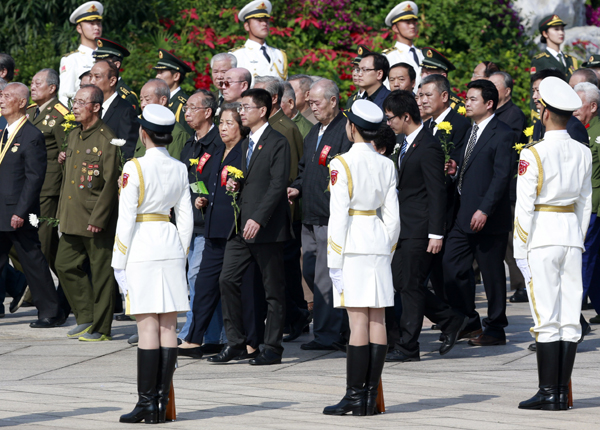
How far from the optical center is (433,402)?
23.6 ft

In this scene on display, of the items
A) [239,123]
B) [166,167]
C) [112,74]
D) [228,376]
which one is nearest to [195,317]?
[228,376]

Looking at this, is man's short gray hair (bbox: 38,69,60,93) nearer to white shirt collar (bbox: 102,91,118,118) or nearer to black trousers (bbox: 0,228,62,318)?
white shirt collar (bbox: 102,91,118,118)

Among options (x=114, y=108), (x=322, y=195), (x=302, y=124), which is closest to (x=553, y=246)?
(x=322, y=195)

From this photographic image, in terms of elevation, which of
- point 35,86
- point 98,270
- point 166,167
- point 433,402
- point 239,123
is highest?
point 35,86

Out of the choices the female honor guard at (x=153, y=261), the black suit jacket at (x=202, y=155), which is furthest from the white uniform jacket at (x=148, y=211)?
the black suit jacket at (x=202, y=155)

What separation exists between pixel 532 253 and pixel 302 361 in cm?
259

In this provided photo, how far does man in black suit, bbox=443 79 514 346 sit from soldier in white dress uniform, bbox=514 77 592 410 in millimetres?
2142

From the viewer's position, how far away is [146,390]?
21.7ft

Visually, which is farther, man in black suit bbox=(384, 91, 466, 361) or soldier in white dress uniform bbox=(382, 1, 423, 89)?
soldier in white dress uniform bbox=(382, 1, 423, 89)

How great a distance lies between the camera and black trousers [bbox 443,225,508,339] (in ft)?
30.8

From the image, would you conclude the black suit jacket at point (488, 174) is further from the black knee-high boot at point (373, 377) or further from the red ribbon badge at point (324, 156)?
the black knee-high boot at point (373, 377)

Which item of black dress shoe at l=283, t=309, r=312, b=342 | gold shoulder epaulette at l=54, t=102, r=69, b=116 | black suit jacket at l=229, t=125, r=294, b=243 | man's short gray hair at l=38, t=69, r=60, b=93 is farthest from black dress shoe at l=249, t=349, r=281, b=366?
man's short gray hair at l=38, t=69, r=60, b=93

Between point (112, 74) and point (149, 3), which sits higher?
point (149, 3)

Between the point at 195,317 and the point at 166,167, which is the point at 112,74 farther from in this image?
the point at 166,167
